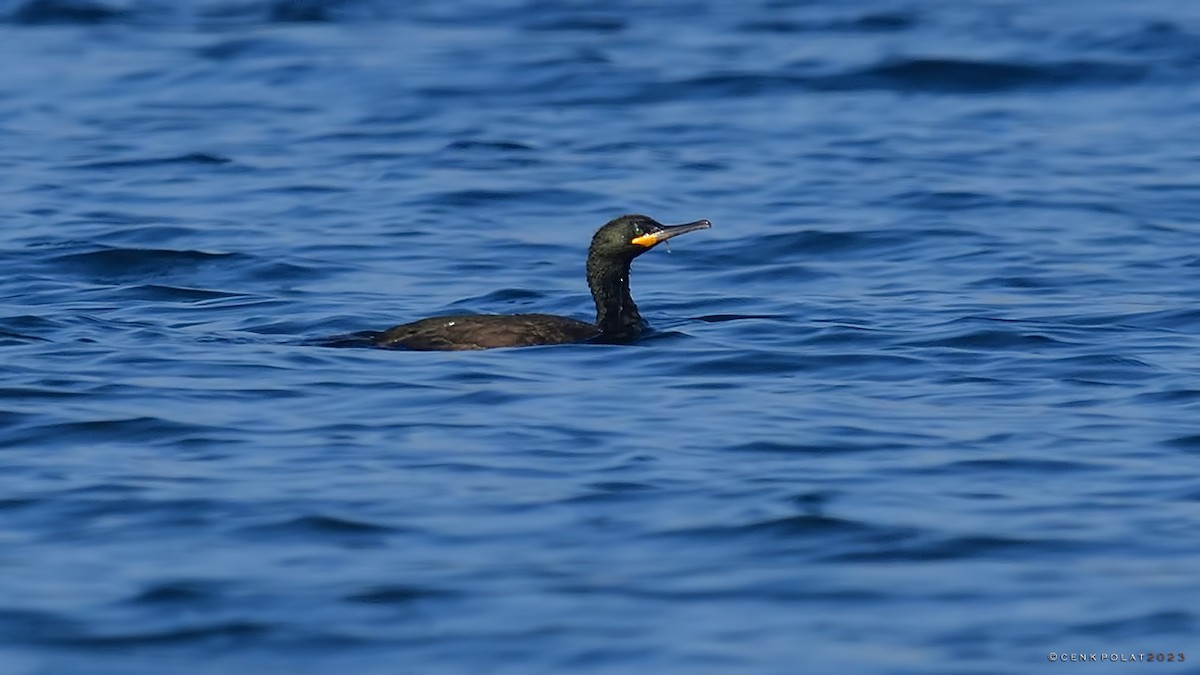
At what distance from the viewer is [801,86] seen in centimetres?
2291

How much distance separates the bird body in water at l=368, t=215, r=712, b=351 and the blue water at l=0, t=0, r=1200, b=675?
0.18 m

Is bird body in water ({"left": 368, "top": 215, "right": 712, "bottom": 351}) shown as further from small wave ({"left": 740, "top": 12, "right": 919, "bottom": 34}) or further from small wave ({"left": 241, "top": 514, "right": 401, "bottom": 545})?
small wave ({"left": 740, "top": 12, "right": 919, "bottom": 34})

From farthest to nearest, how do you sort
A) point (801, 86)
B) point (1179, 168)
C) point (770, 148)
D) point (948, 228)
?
point (801, 86) → point (770, 148) → point (1179, 168) → point (948, 228)

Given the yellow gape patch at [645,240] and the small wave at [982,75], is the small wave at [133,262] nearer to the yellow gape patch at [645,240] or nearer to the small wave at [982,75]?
the yellow gape patch at [645,240]

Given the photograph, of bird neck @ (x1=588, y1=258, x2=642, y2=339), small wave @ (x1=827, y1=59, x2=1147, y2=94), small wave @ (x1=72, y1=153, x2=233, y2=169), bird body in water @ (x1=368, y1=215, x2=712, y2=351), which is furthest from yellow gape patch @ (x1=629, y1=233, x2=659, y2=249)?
small wave @ (x1=827, y1=59, x2=1147, y2=94)

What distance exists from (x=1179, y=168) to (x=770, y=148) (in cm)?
340

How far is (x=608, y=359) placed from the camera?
1241 centimetres

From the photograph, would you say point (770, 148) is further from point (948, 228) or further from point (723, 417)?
point (723, 417)

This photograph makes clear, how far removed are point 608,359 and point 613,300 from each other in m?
0.90

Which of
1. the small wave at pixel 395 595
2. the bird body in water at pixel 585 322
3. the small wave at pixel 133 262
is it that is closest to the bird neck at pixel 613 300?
the bird body in water at pixel 585 322

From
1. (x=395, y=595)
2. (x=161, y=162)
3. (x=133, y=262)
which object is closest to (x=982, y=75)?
(x=161, y=162)

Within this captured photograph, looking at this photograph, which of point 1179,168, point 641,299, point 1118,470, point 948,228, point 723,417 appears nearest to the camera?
point 1118,470

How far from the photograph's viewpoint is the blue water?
7898 millimetres

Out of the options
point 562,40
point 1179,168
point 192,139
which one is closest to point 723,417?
point 1179,168
